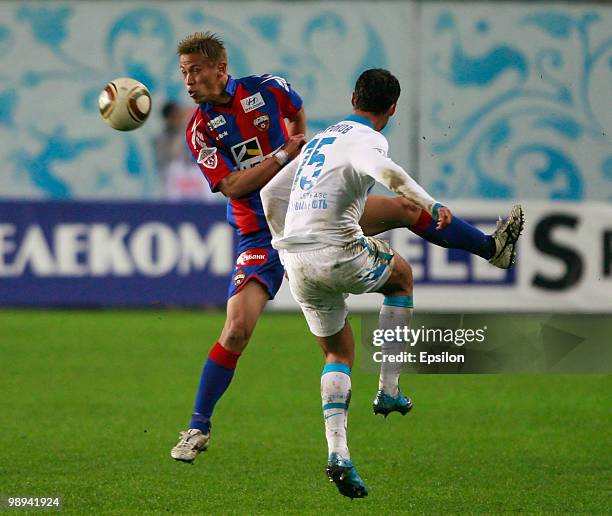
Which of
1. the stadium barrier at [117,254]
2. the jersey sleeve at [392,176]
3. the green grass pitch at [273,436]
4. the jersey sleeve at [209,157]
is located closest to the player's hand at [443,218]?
the jersey sleeve at [392,176]

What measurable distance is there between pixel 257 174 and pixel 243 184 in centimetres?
10

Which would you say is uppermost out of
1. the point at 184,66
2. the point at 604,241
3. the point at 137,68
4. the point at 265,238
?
the point at 184,66

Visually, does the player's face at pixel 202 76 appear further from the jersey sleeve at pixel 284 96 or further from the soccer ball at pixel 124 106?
the soccer ball at pixel 124 106

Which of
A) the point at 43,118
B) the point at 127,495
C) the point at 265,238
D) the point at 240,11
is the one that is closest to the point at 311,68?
the point at 240,11

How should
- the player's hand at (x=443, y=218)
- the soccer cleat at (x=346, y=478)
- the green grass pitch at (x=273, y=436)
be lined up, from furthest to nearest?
the green grass pitch at (x=273, y=436)
the soccer cleat at (x=346, y=478)
the player's hand at (x=443, y=218)

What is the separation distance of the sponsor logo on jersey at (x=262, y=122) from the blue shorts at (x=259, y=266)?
0.55 metres

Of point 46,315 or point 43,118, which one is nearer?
point 46,315

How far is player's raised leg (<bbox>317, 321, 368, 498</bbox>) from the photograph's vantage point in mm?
5691

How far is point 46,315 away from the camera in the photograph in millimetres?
13781

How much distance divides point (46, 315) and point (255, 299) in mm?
7421

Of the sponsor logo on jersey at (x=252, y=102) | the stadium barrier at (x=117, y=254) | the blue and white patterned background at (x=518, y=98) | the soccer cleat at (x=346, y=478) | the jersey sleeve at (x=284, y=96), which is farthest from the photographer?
the blue and white patterned background at (x=518, y=98)

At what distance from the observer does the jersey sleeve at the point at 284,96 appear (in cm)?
707

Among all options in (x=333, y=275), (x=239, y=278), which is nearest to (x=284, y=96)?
(x=239, y=278)

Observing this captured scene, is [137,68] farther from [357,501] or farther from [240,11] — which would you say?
[357,501]
